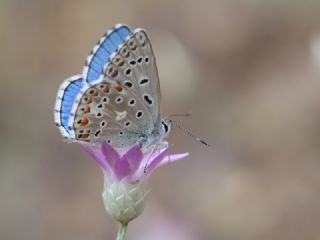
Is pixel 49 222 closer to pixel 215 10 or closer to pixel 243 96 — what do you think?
pixel 243 96

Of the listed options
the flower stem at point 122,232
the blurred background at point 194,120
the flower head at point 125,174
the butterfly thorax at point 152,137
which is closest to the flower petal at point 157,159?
the flower head at point 125,174

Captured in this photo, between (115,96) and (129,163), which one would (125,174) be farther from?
(115,96)

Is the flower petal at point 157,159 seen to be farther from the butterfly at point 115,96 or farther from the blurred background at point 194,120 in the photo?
Answer: the blurred background at point 194,120

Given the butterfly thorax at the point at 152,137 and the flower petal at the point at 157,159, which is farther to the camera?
the butterfly thorax at the point at 152,137

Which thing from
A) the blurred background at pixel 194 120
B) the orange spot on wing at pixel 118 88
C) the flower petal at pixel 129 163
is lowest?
the blurred background at pixel 194 120

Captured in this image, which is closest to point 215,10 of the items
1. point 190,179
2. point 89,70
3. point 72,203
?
point 190,179

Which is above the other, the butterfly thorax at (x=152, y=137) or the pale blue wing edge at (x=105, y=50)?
the pale blue wing edge at (x=105, y=50)

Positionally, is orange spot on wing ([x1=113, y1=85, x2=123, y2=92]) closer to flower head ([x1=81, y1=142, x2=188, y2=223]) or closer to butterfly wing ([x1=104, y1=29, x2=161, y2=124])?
butterfly wing ([x1=104, y1=29, x2=161, y2=124])
